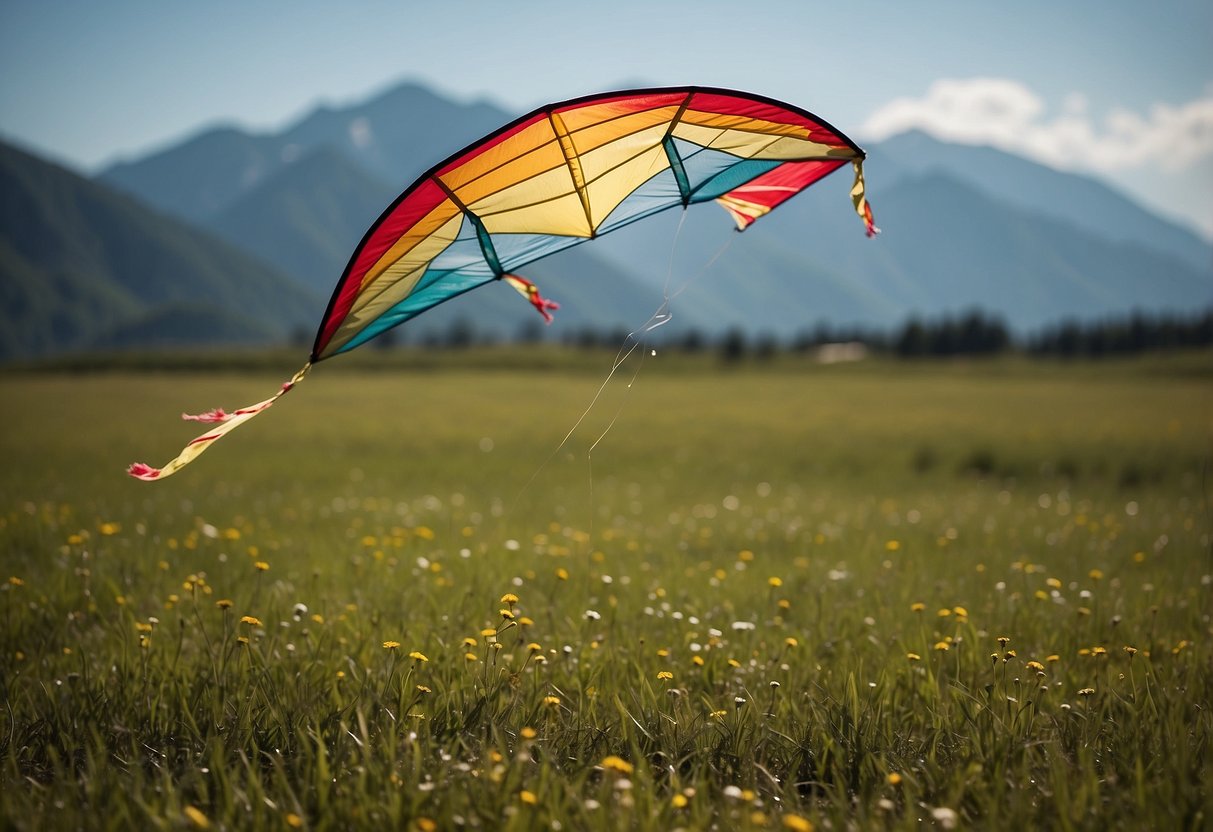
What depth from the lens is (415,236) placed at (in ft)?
15.9

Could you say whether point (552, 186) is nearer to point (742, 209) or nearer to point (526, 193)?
point (526, 193)

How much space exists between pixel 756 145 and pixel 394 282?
260 cm

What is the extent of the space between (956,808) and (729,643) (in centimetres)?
231

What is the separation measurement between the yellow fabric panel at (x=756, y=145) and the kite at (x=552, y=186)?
0.04 feet

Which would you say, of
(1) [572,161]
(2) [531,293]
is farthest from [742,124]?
(2) [531,293]

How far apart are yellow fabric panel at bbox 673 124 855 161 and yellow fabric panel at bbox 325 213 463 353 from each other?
162 cm

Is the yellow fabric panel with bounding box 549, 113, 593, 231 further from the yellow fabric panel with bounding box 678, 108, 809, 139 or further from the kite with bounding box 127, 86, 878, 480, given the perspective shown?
the yellow fabric panel with bounding box 678, 108, 809, 139

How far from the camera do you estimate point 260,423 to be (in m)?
27.1

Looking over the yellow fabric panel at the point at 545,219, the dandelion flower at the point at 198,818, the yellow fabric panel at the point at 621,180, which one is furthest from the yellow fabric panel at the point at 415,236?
the dandelion flower at the point at 198,818

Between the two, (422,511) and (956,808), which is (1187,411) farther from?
(956,808)

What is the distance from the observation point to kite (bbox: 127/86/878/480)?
178 inches

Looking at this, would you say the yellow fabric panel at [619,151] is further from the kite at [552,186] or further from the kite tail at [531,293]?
the kite tail at [531,293]

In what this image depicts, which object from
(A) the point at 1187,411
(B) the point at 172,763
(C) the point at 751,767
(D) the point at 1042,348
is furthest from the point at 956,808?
(D) the point at 1042,348

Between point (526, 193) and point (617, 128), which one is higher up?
point (617, 128)
